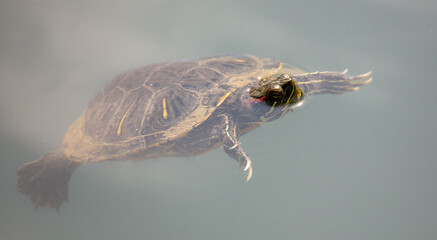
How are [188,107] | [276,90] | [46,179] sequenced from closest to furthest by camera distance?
[276,90]
[188,107]
[46,179]

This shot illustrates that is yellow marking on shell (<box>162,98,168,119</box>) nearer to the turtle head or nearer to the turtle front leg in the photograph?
the turtle front leg

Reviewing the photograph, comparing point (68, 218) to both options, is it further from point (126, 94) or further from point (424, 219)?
point (424, 219)

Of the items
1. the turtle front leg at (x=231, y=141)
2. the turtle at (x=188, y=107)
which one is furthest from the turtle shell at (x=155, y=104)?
the turtle front leg at (x=231, y=141)

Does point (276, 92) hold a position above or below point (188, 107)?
above

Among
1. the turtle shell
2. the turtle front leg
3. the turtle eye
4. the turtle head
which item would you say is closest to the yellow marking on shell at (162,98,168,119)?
the turtle shell

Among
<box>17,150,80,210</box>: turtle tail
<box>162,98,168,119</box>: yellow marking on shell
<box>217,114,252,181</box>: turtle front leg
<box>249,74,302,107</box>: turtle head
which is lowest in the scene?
<box>17,150,80,210</box>: turtle tail

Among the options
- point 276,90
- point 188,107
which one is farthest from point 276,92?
point 188,107

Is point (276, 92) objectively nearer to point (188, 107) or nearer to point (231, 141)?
point (231, 141)

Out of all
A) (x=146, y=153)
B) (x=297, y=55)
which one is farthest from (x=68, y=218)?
(x=297, y=55)
